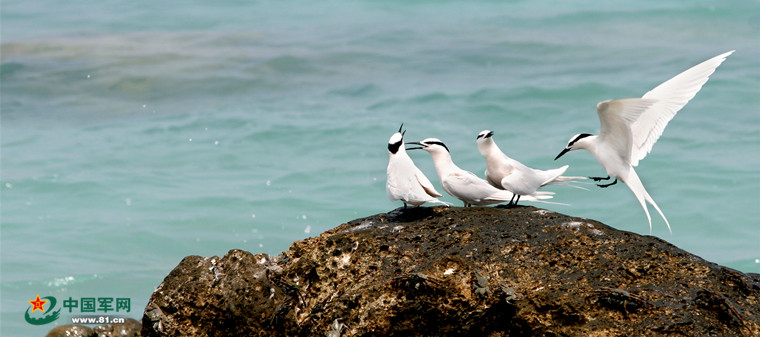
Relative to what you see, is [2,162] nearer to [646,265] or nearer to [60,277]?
[60,277]

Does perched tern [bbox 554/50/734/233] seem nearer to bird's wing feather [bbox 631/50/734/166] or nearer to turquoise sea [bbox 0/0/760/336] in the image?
bird's wing feather [bbox 631/50/734/166]

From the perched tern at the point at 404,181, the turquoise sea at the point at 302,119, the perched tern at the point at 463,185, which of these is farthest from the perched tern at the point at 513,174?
the turquoise sea at the point at 302,119

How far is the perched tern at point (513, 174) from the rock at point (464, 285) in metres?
0.34

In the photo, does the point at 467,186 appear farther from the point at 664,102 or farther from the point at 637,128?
the point at 664,102

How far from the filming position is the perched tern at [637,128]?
761cm

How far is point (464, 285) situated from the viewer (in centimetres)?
591

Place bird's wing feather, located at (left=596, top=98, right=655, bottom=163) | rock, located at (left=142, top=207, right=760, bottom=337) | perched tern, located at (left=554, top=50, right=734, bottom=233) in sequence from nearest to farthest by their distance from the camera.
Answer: rock, located at (left=142, top=207, right=760, bottom=337)
bird's wing feather, located at (left=596, top=98, right=655, bottom=163)
perched tern, located at (left=554, top=50, right=734, bottom=233)

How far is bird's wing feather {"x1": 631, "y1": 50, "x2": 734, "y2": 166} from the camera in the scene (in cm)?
763

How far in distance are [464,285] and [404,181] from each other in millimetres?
1187

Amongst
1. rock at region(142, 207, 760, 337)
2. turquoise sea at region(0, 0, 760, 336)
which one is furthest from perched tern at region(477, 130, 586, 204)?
turquoise sea at region(0, 0, 760, 336)

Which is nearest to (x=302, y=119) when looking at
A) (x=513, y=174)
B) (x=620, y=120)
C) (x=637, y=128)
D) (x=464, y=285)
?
(x=637, y=128)

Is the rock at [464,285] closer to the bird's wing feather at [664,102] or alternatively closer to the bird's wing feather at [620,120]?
the bird's wing feather at [620,120]

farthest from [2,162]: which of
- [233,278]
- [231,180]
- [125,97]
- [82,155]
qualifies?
[233,278]

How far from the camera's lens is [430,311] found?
595cm
